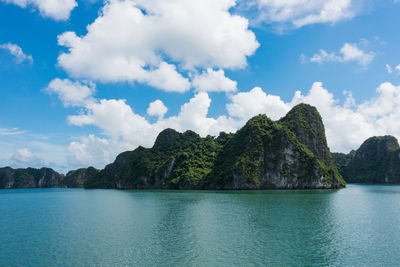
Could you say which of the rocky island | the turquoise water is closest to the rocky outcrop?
the rocky island

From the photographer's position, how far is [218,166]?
461ft

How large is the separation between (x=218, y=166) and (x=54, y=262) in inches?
4639

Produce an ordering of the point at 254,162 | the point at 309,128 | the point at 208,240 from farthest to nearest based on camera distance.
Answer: the point at 309,128
the point at 254,162
the point at 208,240

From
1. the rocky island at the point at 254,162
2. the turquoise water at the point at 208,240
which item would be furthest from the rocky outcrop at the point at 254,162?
the turquoise water at the point at 208,240

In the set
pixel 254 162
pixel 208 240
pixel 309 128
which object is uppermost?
pixel 309 128

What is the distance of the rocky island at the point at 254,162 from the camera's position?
12369cm

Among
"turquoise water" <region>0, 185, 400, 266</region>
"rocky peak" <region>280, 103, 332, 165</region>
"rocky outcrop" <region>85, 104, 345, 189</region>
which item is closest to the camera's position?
"turquoise water" <region>0, 185, 400, 266</region>

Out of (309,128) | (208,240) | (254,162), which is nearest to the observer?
(208,240)

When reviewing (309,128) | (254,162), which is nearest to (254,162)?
(254,162)

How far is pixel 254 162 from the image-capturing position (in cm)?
12700

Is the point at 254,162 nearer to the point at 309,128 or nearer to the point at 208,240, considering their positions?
the point at 309,128

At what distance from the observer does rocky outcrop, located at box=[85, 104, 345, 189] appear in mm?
123625

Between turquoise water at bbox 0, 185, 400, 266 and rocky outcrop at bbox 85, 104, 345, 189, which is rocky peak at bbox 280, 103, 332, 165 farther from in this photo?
turquoise water at bbox 0, 185, 400, 266

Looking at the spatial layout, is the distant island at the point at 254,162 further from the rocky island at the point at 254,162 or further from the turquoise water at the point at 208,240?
the turquoise water at the point at 208,240
